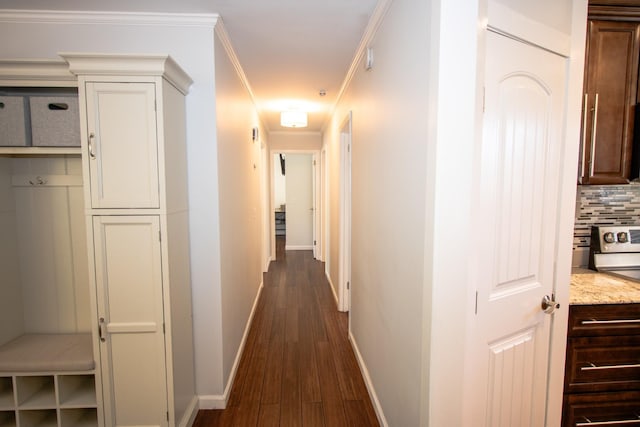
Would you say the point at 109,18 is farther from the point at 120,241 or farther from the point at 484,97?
the point at 484,97

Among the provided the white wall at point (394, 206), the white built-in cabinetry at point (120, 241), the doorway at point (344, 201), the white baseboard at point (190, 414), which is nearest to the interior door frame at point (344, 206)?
the doorway at point (344, 201)

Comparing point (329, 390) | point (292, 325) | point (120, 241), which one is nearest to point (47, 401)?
point (120, 241)

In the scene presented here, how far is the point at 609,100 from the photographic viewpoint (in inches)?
63.7

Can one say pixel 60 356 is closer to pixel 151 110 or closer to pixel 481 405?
pixel 151 110

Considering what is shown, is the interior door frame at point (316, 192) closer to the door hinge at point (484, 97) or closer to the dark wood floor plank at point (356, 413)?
the dark wood floor plank at point (356, 413)

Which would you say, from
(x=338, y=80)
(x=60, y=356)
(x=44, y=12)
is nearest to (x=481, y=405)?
(x=60, y=356)

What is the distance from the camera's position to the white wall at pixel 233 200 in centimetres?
193

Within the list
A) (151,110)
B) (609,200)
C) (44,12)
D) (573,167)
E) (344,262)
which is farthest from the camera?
(344,262)

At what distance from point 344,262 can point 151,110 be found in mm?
2504

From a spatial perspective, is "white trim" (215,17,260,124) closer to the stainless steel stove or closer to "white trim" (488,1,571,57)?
"white trim" (488,1,571,57)

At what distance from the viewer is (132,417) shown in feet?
4.92

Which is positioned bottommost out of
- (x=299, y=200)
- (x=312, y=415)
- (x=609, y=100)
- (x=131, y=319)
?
(x=312, y=415)

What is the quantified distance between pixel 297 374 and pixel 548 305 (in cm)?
177

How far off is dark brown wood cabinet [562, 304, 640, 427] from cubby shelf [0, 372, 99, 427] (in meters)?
2.43
